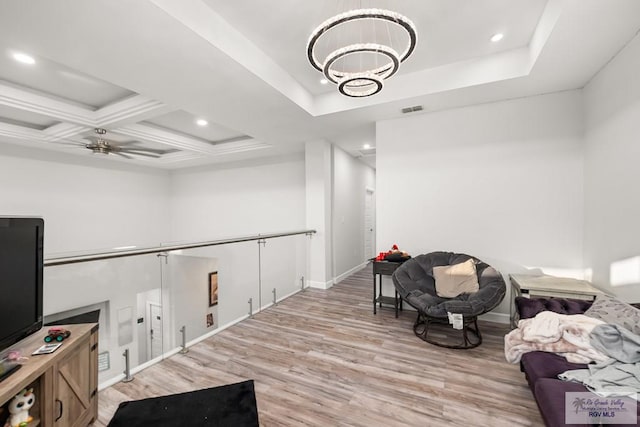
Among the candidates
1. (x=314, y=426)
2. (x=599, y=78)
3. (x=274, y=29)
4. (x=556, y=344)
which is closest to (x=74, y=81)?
(x=274, y=29)

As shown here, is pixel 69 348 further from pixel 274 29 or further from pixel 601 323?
pixel 601 323

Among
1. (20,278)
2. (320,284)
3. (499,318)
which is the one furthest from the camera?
(320,284)

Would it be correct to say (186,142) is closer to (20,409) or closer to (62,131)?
(62,131)

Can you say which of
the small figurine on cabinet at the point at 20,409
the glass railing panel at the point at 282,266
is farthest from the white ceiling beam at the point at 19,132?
the small figurine on cabinet at the point at 20,409

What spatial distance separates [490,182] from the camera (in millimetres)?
3486

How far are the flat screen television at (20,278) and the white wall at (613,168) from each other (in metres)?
4.23

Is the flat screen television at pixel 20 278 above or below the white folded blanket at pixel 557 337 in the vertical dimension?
above

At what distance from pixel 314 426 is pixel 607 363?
181cm

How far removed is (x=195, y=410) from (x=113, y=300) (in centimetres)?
158

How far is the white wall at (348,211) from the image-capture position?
5492 millimetres

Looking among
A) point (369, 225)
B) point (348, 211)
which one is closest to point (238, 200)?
point (348, 211)

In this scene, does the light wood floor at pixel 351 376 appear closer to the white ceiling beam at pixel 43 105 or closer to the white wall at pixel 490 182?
the white wall at pixel 490 182

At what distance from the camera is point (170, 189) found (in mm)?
7988

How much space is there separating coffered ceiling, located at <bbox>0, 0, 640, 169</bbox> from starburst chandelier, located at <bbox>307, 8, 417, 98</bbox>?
8.5 inches
